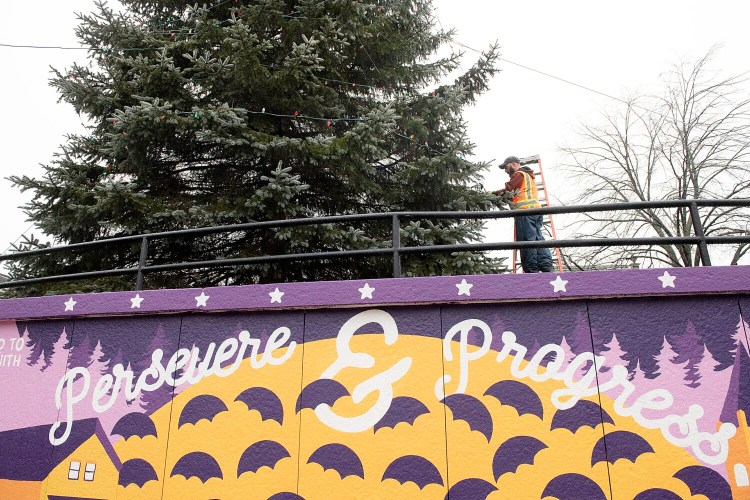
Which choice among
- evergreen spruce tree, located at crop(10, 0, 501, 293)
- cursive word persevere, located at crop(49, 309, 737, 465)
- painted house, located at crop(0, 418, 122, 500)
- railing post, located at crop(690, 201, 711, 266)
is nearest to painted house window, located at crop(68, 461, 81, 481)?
painted house, located at crop(0, 418, 122, 500)

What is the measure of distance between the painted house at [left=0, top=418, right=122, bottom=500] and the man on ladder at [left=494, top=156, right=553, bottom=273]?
16.0ft

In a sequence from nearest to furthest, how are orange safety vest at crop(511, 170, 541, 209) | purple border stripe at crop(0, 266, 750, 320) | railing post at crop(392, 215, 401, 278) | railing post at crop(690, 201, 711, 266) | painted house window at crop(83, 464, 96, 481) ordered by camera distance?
purple border stripe at crop(0, 266, 750, 320) < railing post at crop(690, 201, 711, 266) < railing post at crop(392, 215, 401, 278) < painted house window at crop(83, 464, 96, 481) < orange safety vest at crop(511, 170, 541, 209)

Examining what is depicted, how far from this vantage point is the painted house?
4480mm

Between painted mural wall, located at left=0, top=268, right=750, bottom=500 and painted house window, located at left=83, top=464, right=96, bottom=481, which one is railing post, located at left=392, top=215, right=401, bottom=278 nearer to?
painted mural wall, located at left=0, top=268, right=750, bottom=500

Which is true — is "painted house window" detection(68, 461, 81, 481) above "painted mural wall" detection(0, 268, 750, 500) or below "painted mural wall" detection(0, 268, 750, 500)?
below

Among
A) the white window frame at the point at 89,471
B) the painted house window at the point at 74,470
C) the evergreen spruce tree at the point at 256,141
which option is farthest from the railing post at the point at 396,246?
the painted house window at the point at 74,470

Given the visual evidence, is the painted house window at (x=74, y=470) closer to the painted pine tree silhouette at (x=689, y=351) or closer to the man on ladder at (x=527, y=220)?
the man on ladder at (x=527, y=220)

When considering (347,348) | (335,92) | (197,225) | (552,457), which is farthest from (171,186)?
(552,457)

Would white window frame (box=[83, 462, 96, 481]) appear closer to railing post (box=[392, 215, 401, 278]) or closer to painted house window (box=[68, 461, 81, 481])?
painted house window (box=[68, 461, 81, 481])

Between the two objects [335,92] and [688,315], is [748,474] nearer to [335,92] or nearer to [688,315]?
[688,315]

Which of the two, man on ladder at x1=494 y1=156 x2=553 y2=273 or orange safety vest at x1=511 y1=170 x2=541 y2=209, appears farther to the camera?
orange safety vest at x1=511 y1=170 x2=541 y2=209

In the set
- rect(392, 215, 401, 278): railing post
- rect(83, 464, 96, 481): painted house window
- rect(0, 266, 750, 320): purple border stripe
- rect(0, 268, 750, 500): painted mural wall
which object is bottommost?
rect(83, 464, 96, 481): painted house window

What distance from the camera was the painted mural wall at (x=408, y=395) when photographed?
143 inches

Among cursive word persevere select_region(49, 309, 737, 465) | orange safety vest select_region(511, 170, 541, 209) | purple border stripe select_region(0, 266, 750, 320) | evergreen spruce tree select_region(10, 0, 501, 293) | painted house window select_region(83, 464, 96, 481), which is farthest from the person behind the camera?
evergreen spruce tree select_region(10, 0, 501, 293)
